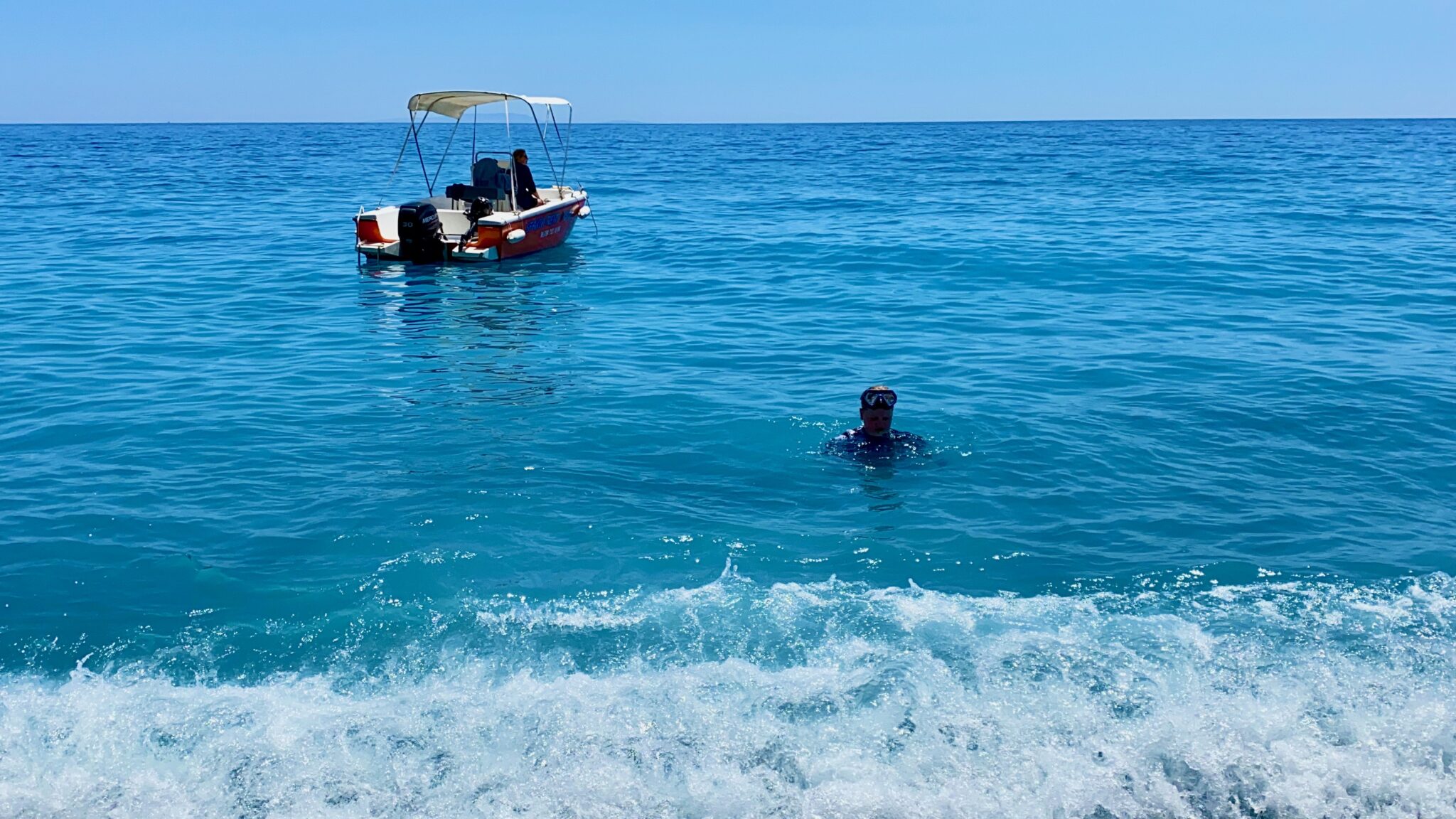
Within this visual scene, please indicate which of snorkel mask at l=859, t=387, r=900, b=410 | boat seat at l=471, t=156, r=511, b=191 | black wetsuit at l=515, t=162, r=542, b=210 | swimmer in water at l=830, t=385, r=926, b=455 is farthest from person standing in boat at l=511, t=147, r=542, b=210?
snorkel mask at l=859, t=387, r=900, b=410

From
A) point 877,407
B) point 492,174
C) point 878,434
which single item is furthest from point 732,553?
point 492,174

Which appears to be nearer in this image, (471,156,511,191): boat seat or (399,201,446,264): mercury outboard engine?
(399,201,446,264): mercury outboard engine

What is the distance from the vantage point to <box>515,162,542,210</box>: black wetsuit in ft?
73.9

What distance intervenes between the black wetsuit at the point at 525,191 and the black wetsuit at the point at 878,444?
13933 mm

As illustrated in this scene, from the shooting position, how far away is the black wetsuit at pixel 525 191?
73.9 feet

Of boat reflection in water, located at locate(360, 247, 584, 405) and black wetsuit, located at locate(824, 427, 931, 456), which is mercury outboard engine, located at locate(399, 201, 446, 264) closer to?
boat reflection in water, located at locate(360, 247, 584, 405)

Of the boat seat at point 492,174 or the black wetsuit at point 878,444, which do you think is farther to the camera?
the boat seat at point 492,174

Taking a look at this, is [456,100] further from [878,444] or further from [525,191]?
[878,444]

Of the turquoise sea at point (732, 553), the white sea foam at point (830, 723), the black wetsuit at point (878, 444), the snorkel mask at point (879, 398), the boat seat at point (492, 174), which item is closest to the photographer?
the white sea foam at point (830, 723)

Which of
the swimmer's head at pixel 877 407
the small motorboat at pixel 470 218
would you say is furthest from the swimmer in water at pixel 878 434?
the small motorboat at pixel 470 218

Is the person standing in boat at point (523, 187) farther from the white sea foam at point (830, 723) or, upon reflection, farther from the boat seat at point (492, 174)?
the white sea foam at point (830, 723)

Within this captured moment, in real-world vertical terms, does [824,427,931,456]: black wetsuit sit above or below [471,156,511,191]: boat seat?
A: below

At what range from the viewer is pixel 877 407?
9531 millimetres

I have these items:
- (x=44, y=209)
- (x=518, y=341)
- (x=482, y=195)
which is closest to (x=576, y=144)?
(x=44, y=209)
